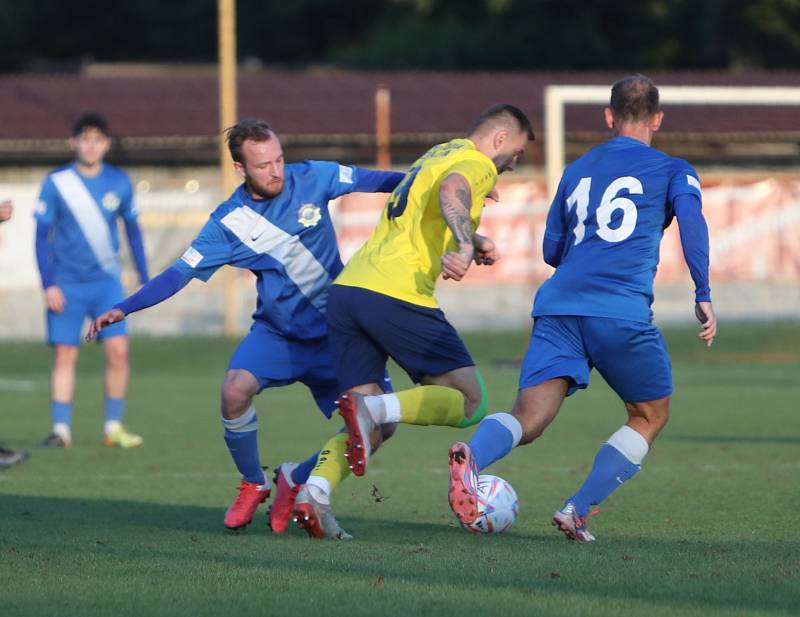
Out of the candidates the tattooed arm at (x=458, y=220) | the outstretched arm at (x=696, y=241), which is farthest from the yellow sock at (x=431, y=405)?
the outstretched arm at (x=696, y=241)

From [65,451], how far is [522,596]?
6184 millimetres

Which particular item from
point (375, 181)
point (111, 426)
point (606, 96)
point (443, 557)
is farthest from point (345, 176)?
point (606, 96)

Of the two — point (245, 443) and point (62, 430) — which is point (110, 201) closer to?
point (62, 430)

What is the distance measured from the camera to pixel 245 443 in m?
7.05

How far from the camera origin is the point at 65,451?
1055cm

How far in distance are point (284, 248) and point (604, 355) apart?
1.55 m

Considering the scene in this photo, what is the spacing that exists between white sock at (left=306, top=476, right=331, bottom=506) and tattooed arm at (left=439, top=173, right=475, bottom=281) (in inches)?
41.0

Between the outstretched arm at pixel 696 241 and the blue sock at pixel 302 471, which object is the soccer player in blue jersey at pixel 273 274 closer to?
the blue sock at pixel 302 471

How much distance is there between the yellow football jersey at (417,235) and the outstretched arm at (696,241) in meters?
0.80

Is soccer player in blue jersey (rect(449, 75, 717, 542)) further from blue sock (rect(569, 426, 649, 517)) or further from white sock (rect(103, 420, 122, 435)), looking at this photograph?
white sock (rect(103, 420, 122, 435))

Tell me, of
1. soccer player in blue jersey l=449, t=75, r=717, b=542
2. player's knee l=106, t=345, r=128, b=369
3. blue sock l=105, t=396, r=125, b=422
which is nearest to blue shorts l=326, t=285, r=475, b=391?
soccer player in blue jersey l=449, t=75, r=717, b=542

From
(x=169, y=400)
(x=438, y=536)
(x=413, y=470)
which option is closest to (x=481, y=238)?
(x=438, y=536)

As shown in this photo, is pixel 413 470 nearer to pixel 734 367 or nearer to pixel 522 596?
pixel 522 596

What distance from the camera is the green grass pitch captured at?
5000mm
